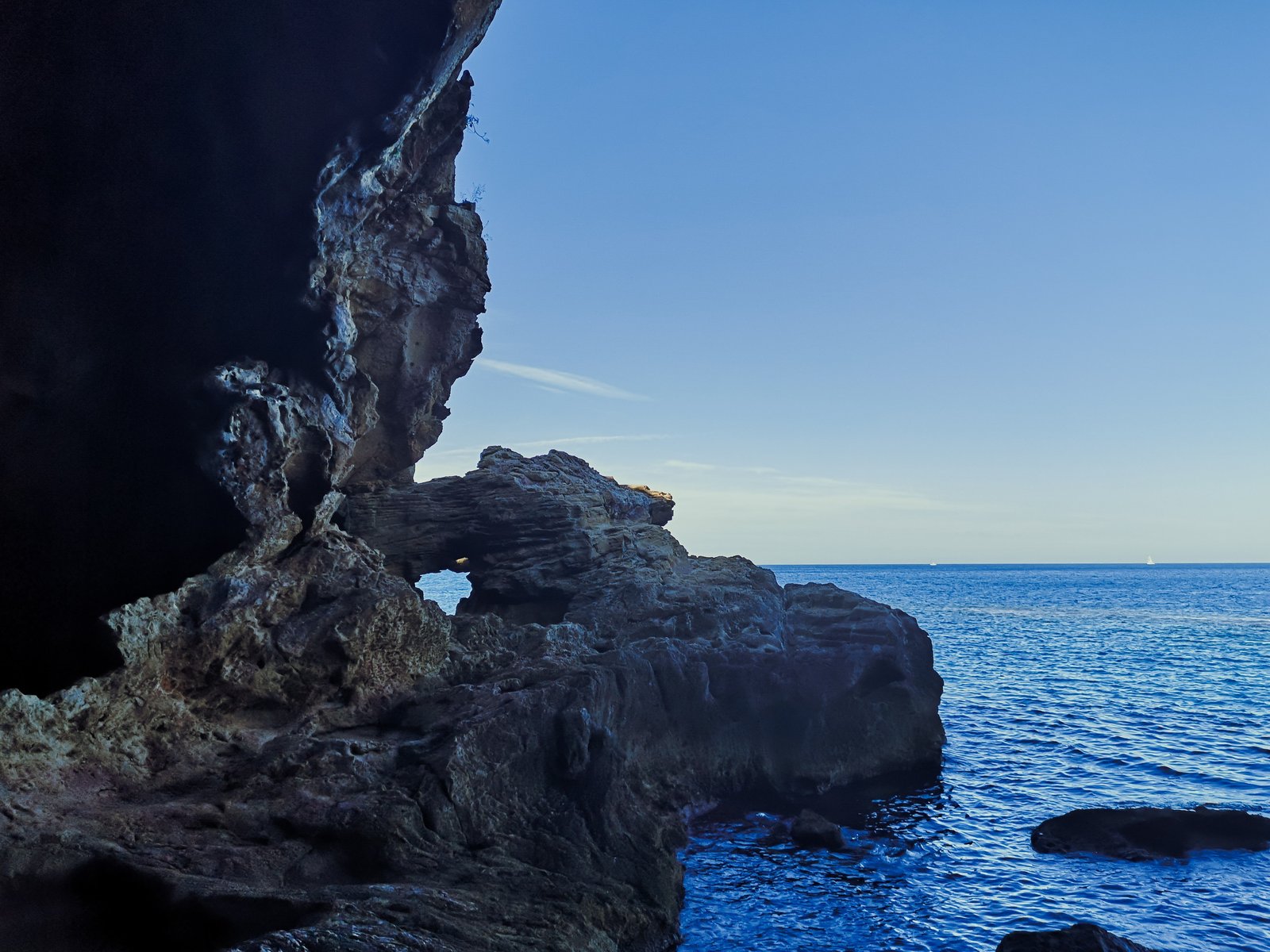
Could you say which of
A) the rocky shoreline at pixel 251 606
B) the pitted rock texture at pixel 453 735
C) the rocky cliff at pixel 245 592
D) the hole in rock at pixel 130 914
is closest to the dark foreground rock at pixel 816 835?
the rocky shoreline at pixel 251 606

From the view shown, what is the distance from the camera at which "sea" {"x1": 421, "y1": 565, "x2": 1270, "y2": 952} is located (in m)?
14.6

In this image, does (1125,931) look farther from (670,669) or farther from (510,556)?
(510,556)

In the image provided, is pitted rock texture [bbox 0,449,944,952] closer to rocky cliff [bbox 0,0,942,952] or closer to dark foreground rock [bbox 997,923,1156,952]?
rocky cliff [bbox 0,0,942,952]

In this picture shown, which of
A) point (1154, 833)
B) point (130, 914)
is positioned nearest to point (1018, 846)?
point (1154, 833)

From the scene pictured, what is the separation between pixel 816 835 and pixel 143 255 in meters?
17.7

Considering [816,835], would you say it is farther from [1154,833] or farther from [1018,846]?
[1154,833]

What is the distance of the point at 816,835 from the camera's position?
1817cm

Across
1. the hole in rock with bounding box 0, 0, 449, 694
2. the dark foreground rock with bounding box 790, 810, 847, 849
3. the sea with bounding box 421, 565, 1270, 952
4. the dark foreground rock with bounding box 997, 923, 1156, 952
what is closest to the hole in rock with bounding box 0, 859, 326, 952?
the hole in rock with bounding box 0, 0, 449, 694

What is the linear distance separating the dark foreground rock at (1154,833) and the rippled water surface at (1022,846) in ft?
1.49

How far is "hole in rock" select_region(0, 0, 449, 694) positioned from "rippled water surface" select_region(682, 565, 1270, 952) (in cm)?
1208

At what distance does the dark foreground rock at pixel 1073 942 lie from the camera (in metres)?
11.3

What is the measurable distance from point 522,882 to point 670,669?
7903 millimetres

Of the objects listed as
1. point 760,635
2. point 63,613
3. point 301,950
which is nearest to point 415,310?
point 63,613

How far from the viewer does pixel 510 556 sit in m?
24.1
